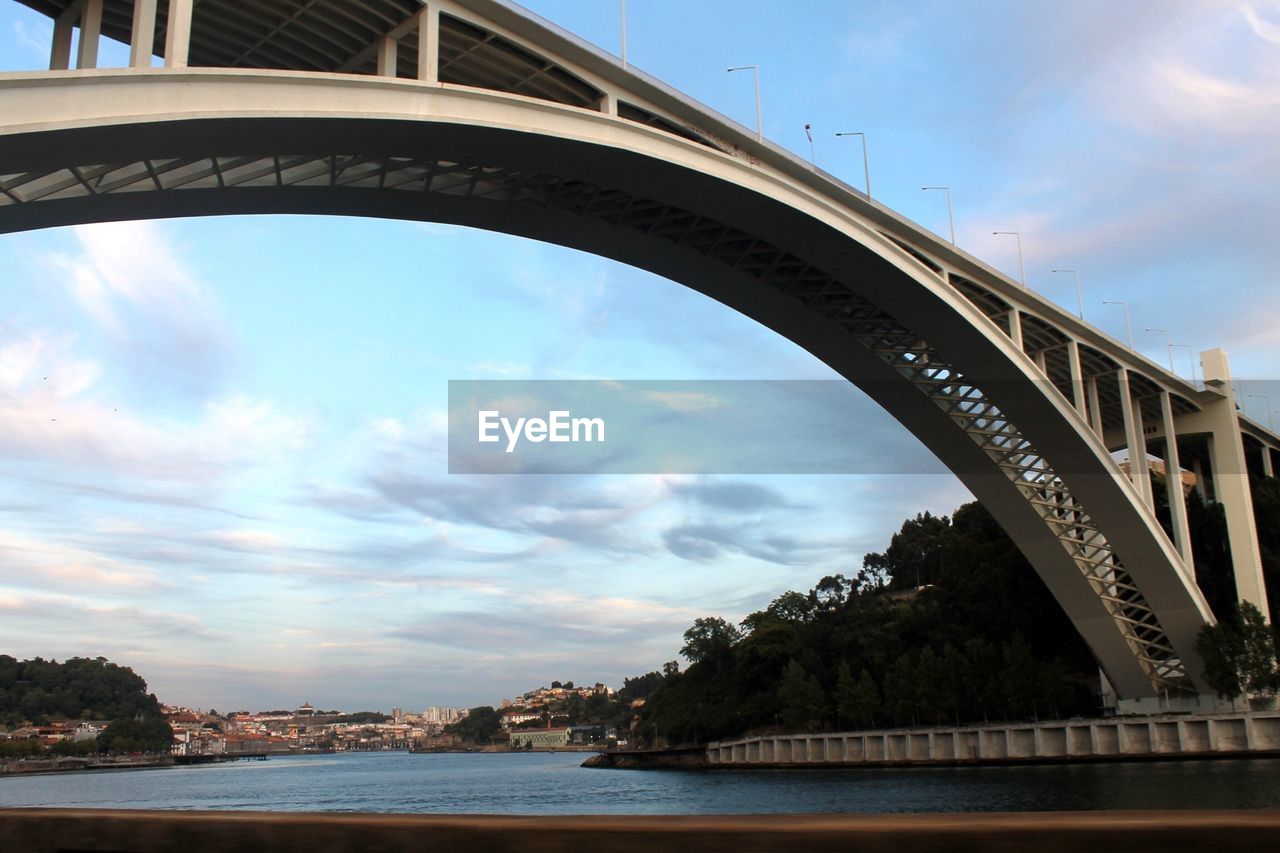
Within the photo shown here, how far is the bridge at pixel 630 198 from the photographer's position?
1085 centimetres

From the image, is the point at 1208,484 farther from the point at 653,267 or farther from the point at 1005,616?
the point at 653,267

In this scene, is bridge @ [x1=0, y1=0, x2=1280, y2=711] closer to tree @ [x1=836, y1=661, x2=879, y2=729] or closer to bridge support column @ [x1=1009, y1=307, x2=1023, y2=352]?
bridge support column @ [x1=1009, y1=307, x2=1023, y2=352]

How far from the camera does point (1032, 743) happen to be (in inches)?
1612

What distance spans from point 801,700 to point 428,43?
4974cm

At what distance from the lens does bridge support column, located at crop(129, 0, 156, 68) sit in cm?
990

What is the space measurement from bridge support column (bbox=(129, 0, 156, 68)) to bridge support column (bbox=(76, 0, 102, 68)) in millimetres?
611

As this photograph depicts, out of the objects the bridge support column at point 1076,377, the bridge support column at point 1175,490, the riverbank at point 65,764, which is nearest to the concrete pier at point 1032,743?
the bridge support column at point 1175,490

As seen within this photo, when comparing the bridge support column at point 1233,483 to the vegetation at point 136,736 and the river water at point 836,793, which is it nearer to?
the river water at point 836,793

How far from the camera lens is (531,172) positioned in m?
15.4

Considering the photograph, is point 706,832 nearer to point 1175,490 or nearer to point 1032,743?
point 1175,490

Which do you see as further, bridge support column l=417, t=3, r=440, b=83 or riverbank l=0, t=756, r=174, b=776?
riverbank l=0, t=756, r=174, b=776

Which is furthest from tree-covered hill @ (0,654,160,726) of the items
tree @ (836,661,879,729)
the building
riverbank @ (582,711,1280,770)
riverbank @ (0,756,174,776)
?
tree @ (836,661,879,729)

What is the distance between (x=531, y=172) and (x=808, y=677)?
164 feet

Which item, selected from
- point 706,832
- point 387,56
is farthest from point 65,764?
point 706,832
